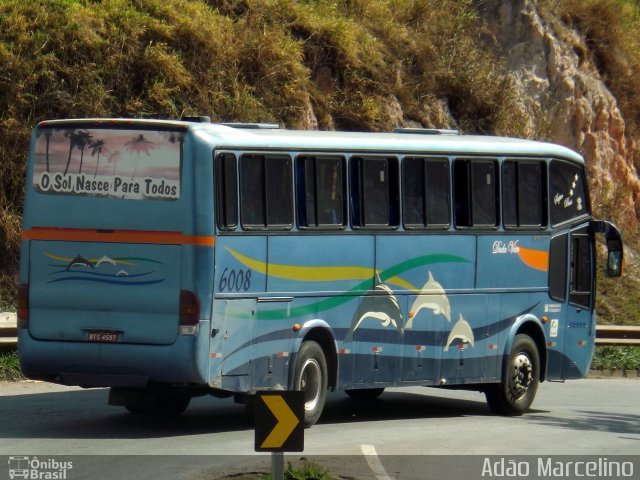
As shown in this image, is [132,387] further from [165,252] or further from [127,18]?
[127,18]

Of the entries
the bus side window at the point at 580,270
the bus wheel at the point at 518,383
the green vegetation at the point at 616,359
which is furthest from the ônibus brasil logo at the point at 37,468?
the green vegetation at the point at 616,359

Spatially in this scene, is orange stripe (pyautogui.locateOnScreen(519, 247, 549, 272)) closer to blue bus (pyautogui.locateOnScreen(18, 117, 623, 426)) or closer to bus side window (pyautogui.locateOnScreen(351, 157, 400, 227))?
blue bus (pyautogui.locateOnScreen(18, 117, 623, 426))

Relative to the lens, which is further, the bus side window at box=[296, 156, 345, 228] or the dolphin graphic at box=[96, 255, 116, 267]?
the bus side window at box=[296, 156, 345, 228]

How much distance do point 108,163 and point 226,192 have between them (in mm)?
1195

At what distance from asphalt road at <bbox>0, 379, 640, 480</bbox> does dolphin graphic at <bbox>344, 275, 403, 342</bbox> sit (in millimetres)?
1112

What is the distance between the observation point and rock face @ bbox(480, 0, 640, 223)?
3064 cm

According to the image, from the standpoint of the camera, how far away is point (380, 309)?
1505cm

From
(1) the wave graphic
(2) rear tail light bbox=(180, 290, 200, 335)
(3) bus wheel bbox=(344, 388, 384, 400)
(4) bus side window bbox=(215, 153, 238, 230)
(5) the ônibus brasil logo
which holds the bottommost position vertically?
(5) the ônibus brasil logo

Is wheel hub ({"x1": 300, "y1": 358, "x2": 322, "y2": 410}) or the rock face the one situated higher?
the rock face

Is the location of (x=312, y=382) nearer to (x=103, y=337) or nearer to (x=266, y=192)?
(x=266, y=192)

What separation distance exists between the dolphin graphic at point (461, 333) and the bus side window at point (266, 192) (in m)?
2.90

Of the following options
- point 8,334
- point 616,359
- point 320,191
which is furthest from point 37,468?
point 616,359

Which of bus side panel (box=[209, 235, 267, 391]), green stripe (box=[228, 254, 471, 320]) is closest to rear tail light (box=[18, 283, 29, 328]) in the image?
bus side panel (box=[209, 235, 267, 391])

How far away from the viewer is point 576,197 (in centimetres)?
1766
